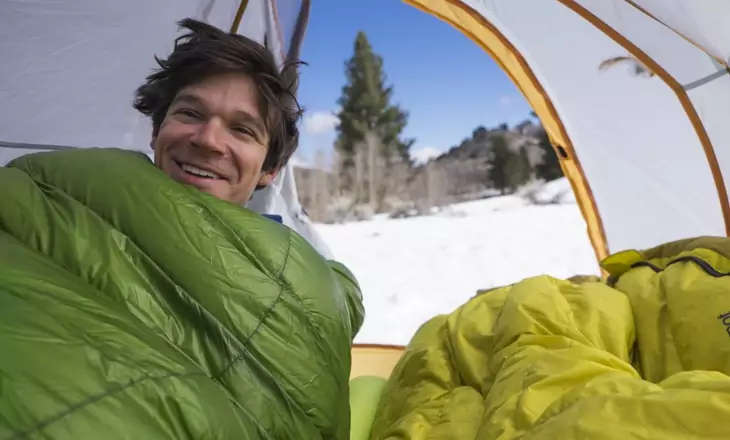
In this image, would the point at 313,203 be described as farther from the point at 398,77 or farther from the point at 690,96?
the point at 690,96

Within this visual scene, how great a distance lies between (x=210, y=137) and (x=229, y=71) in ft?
0.48

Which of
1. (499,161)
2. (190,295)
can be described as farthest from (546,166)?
(190,295)

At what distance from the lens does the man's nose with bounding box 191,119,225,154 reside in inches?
36.3

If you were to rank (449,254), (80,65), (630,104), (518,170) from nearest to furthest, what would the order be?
(80,65), (630,104), (449,254), (518,170)

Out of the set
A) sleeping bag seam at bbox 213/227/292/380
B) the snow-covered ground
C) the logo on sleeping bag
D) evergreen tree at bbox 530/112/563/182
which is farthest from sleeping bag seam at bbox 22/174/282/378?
evergreen tree at bbox 530/112/563/182

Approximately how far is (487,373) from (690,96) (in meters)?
1.07

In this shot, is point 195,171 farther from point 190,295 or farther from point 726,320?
point 726,320

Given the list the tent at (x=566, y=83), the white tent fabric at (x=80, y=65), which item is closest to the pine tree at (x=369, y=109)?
the tent at (x=566, y=83)

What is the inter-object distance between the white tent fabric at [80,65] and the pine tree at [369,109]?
26.3 ft

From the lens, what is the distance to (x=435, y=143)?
9555mm

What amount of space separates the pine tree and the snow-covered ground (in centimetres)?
276

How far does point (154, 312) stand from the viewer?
0.63m

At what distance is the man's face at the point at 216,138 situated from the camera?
0.94 metres

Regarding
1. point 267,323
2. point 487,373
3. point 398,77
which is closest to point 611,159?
point 487,373
